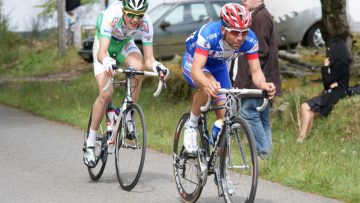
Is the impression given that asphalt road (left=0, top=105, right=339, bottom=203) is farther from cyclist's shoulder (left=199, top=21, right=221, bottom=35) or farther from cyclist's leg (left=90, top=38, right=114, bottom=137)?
cyclist's shoulder (left=199, top=21, right=221, bottom=35)

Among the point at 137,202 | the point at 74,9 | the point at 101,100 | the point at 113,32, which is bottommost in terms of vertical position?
the point at 137,202

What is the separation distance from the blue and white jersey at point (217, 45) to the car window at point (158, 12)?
13583 millimetres

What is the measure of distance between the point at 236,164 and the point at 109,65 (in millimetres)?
1714

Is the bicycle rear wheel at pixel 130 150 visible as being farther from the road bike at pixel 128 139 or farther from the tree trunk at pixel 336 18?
the tree trunk at pixel 336 18

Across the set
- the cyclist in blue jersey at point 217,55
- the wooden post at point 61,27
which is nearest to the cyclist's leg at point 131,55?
the cyclist in blue jersey at point 217,55

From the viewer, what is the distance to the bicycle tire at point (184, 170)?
838 cm

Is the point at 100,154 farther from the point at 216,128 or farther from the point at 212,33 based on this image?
the point at 212,33

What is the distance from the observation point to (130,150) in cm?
905

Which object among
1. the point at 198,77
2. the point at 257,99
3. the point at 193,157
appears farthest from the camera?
the point at 257,99

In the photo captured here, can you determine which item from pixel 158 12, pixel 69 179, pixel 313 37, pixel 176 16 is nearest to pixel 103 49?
pixel 69 179

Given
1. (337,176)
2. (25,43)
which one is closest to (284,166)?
(337,176)

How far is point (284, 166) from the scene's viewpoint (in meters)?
9.99

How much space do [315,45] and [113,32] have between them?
1190 cm

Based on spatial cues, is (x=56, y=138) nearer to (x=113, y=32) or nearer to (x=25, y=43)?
(x=113, y=32)
